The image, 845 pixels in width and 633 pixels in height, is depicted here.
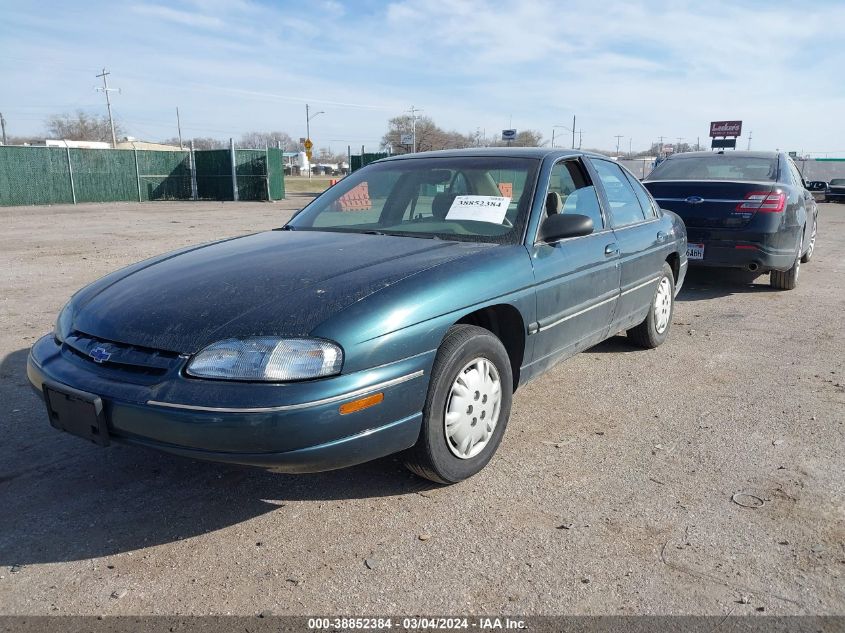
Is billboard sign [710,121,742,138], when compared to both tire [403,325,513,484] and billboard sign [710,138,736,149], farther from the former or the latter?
tire [403,325,513,484]

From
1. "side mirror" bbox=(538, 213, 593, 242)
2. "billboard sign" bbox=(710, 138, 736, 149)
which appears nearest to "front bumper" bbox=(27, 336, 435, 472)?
"side mirror" bbox=(538, 213, 593, 242)

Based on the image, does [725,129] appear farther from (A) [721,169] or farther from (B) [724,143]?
(A) [721,169]

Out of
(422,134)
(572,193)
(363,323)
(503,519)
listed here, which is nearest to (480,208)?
(572,193)

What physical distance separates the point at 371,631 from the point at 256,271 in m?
1.66

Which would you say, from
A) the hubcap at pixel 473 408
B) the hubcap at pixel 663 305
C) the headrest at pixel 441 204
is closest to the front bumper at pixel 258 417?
the hubcap at pixel 473 408

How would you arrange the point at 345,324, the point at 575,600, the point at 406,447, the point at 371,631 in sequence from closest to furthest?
the point at 371,631 → the point at 575,600 → the point at 345,324 → the point at 406,447

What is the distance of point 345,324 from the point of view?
8.28 ft

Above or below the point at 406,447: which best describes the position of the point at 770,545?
below

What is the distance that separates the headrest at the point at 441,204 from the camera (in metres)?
3.84

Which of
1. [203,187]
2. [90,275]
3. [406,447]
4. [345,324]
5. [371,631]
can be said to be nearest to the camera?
[371,631]

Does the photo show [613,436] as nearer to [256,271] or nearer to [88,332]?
[256,271]

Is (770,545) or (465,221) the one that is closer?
(770,545)

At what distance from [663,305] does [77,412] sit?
440cm

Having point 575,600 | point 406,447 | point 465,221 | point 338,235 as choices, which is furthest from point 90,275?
point 575,600
